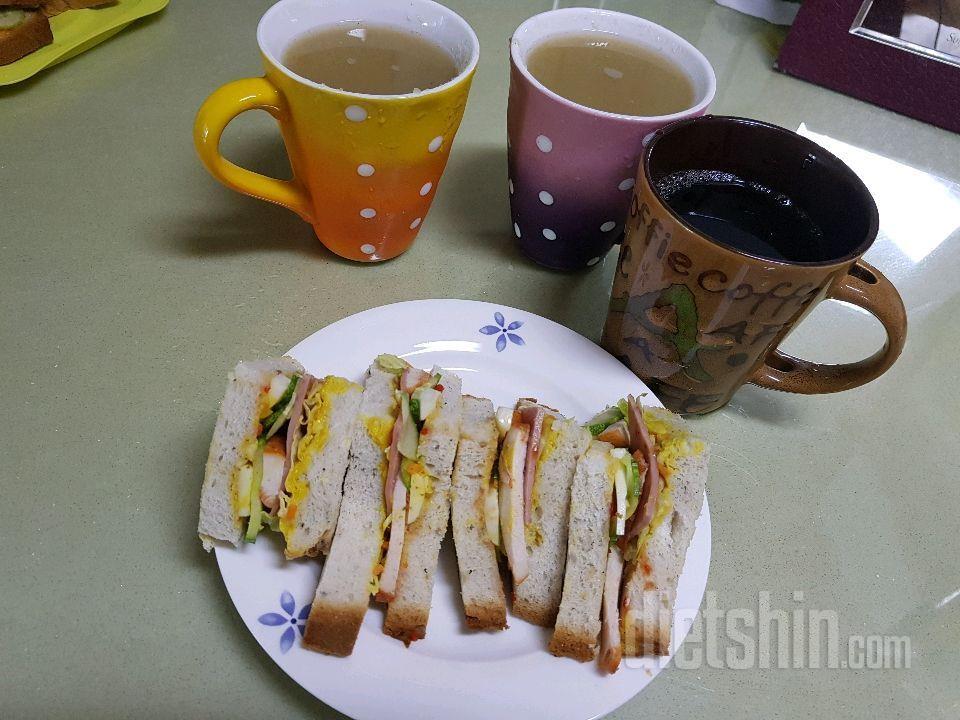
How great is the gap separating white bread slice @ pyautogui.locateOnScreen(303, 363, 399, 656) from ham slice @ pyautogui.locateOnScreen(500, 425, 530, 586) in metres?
0.18

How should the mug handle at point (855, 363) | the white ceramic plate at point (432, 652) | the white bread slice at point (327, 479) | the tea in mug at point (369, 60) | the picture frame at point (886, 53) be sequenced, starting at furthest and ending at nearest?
1. the picture frame at point (886, 53)
2. the tea in mug at point (369, 60)
3. the mug handle at point (855, 363)
4. the white bread slice at point (327, 479)
5. the white ceramic plate at point (432, 652)

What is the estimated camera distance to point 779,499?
129cm

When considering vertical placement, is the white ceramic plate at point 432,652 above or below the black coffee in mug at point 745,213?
below

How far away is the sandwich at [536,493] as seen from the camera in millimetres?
1045

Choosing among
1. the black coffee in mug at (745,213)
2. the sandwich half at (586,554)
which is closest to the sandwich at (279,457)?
the sandwich half at (586,554)

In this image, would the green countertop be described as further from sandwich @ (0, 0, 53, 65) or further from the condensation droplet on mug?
the condensation droplet on mug

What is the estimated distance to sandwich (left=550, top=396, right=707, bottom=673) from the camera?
3.22ft

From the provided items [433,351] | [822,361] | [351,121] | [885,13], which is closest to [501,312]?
[433,351]

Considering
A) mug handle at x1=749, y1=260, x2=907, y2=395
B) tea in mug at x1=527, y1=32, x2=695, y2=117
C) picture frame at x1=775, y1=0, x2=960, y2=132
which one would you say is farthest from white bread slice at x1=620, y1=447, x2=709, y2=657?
picture frame at x1=775, y1=0, x2=960, y2=132

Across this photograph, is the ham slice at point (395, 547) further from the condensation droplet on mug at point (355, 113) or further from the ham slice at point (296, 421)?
the condensation droplet on mug at point (355, 113)

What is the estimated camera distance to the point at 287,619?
37.1 inches

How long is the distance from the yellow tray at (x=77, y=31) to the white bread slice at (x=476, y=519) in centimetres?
142

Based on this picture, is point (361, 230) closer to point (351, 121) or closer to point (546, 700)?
point (351, 121)

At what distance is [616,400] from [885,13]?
156cm
